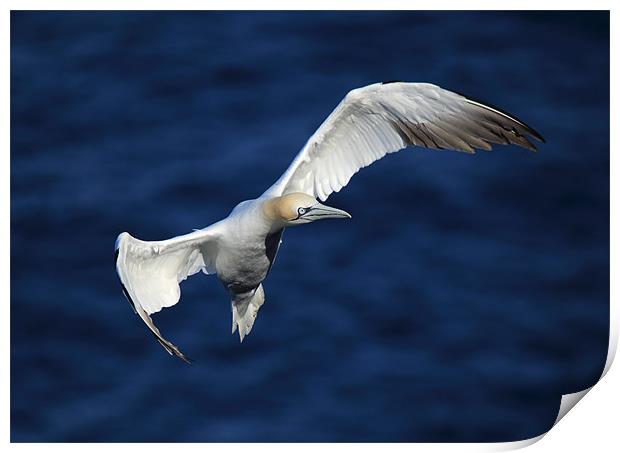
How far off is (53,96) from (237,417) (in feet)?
8.85

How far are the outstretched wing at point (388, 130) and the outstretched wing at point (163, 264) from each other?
1.37ft

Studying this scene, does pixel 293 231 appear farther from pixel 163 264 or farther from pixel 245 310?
pixel 163 264

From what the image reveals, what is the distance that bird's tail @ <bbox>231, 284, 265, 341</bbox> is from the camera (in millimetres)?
6348

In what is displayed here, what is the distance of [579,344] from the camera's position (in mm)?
6922

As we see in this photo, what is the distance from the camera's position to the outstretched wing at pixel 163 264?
579cm

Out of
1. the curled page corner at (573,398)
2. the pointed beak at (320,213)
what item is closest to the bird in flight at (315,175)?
the pointed beak at (320,213)

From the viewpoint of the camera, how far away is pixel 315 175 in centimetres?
617

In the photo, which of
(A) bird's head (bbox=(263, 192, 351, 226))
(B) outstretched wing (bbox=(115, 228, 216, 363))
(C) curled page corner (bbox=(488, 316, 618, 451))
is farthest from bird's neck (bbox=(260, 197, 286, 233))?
(C) curled page corner (bbox=(488, 316, 618, 451))

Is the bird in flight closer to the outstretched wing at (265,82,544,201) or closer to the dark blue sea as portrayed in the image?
the outstretched wing at (265,82,544,201)

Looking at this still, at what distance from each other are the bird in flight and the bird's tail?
0.11 feet

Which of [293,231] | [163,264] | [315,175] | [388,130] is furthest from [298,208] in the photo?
[293,231]

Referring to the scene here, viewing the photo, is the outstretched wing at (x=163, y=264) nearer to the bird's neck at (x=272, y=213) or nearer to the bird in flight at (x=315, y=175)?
the bird in flight at (x=315, y=175)
